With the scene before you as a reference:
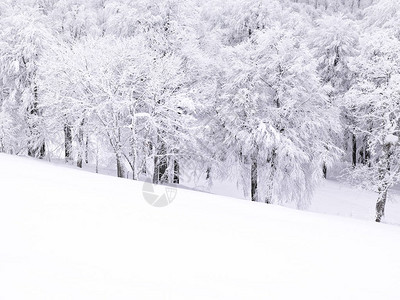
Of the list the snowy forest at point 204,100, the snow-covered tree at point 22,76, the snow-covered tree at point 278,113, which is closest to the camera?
the snowy forest at point 204,100

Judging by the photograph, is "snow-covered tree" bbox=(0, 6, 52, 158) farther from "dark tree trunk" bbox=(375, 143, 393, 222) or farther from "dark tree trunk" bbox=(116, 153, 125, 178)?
"dark tree trunk" bbox=(375, 143, 393, 222)

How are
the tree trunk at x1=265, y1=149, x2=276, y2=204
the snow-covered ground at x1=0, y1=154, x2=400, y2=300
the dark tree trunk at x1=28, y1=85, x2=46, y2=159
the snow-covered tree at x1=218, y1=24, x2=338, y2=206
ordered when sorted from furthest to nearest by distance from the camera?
1. the dark tree trunk at x1=28, y1=85, x2=46, y2=159
2. the tree trunk at x1=265, y1=149, x2=276, y2=204
3. the snow-covered tree at x1=218, y1=24, x2=338, y2=206
4. the snow-covered ground at x1=0, y1=154, x2=400, y2=300

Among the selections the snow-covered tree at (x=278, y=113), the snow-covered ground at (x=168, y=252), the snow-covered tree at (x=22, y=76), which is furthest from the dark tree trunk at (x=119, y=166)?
the snow-covered ground at (x=168, y=252)

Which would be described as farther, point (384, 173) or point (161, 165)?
point (161, 165)

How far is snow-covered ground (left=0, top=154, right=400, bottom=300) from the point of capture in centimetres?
420

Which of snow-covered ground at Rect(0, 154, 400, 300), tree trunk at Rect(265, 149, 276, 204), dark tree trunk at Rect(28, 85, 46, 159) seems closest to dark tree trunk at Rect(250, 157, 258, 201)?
tree trunk at Rect(265, 149, 276, 204)

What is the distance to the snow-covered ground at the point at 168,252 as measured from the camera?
13.8 feet

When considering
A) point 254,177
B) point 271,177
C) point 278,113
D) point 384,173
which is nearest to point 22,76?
point 254,177

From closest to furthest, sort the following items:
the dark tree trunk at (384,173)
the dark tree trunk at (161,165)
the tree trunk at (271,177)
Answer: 1. the dark tree trunk at (384,173)
2. the tree trunk at (271,177)
3. the dark tree trunk at (161,165)

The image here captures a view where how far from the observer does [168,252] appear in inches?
211

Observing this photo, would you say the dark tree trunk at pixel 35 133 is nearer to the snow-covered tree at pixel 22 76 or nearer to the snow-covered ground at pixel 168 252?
the snow-covered tree at pixel 22 76

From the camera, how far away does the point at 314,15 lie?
233ft

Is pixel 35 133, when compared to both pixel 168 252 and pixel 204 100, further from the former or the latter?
pixel 168 252

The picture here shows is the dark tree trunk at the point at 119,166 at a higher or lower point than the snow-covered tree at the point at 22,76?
lower
